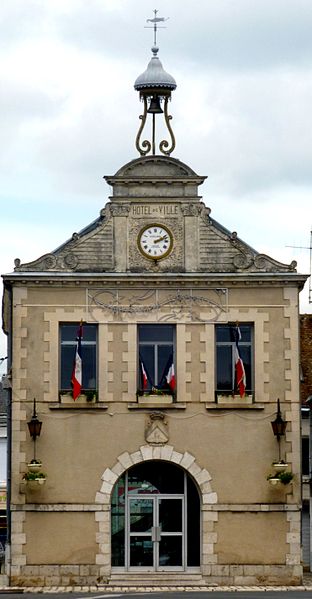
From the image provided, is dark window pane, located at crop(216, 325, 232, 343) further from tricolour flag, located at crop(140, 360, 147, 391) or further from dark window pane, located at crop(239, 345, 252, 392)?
tricolour flag, located at crop(140, 360, 147, 391)

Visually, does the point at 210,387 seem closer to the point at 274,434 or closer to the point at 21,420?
the point at 274,434

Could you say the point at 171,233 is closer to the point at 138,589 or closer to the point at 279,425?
the point at 279,425

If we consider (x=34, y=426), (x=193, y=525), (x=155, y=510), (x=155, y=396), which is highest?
(x=155, y=396)

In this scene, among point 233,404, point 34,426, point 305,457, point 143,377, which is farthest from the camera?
point 305,457

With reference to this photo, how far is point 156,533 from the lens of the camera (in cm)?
4397

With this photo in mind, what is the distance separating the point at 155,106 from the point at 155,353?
634cm

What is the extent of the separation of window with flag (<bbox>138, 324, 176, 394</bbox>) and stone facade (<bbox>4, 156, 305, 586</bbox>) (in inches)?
9.6

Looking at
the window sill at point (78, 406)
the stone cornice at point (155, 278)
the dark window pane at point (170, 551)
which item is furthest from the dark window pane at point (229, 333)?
the dark window pane at point (170, 551)

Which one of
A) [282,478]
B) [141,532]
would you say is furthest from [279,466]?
[141,532]

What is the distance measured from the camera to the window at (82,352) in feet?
144

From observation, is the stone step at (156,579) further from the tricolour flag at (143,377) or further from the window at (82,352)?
the window at (82,352)

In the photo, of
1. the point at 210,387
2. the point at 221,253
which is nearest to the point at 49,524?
the point at 210,387

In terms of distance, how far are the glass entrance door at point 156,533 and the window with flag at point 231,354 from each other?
3030 mm

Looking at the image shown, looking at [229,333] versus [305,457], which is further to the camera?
[305,457]
